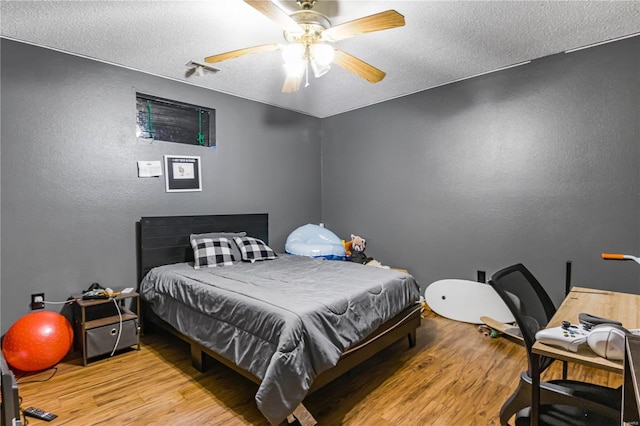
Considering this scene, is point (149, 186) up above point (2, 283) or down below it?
above

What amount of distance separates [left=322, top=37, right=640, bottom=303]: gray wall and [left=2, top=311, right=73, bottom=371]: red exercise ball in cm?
341

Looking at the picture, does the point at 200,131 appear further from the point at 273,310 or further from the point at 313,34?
the point at 273,310

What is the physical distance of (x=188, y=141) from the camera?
3770 mm

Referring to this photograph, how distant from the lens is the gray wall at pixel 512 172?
9.51ft

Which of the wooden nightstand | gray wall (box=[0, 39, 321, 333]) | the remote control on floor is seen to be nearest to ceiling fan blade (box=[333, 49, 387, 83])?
gray wall (box=[0, 39, 321, 333])

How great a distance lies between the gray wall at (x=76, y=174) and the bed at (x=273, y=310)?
0.89ft

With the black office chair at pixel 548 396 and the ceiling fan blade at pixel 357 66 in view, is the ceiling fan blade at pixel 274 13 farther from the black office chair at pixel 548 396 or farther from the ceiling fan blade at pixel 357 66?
the black office chair at pixel 548 396

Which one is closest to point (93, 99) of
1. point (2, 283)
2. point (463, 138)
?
point (2, 283)

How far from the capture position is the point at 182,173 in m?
3.71

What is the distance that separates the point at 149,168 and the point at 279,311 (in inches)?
92.0

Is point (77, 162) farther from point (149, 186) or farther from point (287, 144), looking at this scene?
point (287, 144)

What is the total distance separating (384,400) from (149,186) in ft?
9.58

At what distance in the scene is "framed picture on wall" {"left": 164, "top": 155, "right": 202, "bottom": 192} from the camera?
360 cm

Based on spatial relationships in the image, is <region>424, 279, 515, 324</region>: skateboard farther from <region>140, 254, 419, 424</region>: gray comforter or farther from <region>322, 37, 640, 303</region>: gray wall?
<region>140, 254, 419, 424</region>: gray comforter
